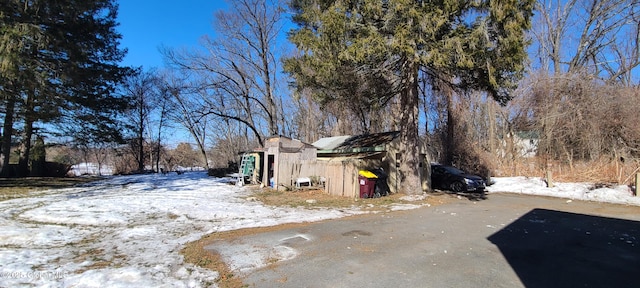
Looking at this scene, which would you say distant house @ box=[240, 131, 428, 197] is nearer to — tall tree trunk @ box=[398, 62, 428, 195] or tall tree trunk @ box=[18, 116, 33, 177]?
tall tree trunk @ box=[398, 62, 428, 195]

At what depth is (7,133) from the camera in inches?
720

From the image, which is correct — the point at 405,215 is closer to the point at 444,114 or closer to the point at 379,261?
the point at 379,261

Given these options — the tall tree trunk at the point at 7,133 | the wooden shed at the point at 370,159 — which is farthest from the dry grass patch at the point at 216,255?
the tall tree trunk at the point at 7,133

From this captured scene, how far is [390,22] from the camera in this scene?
420 inches

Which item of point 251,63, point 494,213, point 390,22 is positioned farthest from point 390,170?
point 251,63

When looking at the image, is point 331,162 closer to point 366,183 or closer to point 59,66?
point 366,183

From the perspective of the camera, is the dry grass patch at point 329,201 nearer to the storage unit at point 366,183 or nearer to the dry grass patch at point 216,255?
the storage unit at point 366,183

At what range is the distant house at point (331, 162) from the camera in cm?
1438

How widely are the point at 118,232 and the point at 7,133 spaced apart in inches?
664

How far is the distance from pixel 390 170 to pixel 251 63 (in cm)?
1563

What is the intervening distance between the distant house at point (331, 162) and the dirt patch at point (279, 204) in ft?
2.57

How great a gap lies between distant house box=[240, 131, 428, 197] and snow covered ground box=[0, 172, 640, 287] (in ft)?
11.4

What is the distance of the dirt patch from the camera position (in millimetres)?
5054

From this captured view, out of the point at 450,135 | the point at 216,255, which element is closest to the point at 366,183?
the point at 216,255
